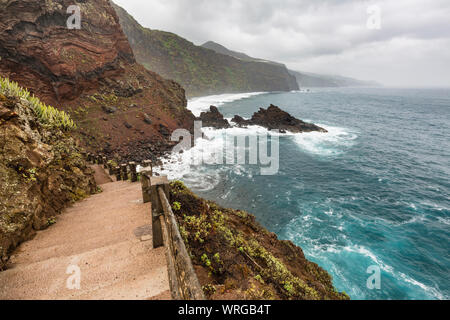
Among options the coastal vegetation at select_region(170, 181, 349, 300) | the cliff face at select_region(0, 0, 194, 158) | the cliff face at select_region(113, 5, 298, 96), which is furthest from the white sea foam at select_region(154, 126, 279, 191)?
the cliff face at select_region(113, 5, 298, 96)

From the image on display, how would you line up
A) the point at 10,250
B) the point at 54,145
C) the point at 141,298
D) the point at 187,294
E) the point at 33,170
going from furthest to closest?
the point at 54,145 < the point at 33,170 < the point at 10,250 < the point at 141,298 < the point at 187,294

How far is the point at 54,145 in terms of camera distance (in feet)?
27.2

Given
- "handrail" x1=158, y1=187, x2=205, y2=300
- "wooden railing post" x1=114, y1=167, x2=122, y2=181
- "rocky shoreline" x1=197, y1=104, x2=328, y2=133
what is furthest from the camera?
"rocky shoreline" x1=197, y1=104, x2=328, y2=133

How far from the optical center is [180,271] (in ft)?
8.48

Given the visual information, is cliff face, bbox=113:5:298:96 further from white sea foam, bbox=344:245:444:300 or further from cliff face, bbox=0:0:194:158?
white sea foam, bbox=344:245:444:300

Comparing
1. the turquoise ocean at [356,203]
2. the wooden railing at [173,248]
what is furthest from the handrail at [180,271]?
the turquoise ocean at [356,203]

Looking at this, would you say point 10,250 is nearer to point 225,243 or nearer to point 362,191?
point 225,243

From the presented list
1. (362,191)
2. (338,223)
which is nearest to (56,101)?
(338,223)

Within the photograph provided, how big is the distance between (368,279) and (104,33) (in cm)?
4382

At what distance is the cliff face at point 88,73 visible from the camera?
23234 mm

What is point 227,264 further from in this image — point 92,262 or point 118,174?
point 118,174

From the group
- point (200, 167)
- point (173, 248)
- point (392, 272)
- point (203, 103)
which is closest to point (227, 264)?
point (173, 248)

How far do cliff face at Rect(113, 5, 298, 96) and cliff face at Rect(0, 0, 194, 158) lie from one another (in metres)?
88.6

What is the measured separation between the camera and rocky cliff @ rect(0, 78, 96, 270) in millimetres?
4719
